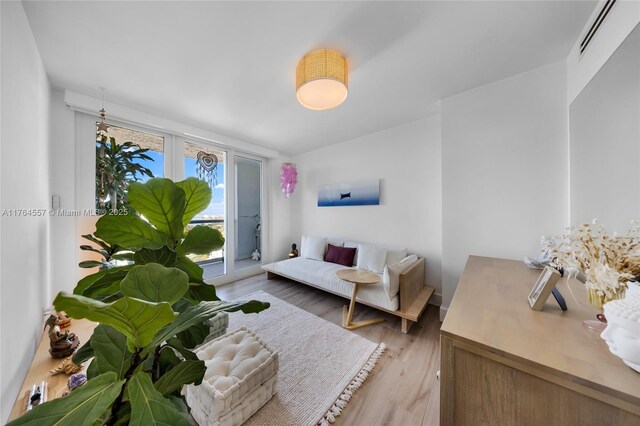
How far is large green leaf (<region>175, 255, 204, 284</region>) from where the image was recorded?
615mm

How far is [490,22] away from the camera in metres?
1.42

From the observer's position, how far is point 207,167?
11.1 ft

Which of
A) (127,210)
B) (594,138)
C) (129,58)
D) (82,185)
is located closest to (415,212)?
(594,138)

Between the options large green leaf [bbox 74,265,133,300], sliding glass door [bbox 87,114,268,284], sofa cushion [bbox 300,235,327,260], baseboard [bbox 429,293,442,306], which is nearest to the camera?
large green leaf [bbox 74,265,133,300]

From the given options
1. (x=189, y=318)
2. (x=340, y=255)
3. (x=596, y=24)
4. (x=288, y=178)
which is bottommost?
(x=340, y=255)

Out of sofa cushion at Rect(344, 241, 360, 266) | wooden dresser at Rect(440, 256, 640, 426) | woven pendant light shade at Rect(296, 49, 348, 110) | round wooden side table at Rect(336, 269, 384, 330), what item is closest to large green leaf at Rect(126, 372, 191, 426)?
wooden dresser at Rect(440, 256, 640, 426)

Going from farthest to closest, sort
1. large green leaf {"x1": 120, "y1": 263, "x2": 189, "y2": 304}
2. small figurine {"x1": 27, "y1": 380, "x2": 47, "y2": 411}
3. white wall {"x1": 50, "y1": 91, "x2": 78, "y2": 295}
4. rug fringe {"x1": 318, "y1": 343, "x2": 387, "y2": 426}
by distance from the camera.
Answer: white wall {"x1": 50, "y1": 91, "x2": 78, "y2": 295} → rug fringe {"x1": 318, "y1": 343, "x2": 387, "y2": 426} → small figurine {"x1": 27, "y1": 380, "x2": 47, "y2": 411} → large green leaf {"x1": 120, "y1": 263, "x2": 189, "y2": 304}

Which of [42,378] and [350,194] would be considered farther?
[350,194]

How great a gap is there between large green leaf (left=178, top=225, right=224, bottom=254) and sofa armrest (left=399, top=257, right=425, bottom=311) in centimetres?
203

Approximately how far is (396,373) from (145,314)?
6.21 feet

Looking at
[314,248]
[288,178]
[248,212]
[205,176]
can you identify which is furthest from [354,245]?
[205,176]

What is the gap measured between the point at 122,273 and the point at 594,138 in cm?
247

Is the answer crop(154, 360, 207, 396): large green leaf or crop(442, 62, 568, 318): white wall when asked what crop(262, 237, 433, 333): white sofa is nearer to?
crop(442, 62, 568, 318): white wall

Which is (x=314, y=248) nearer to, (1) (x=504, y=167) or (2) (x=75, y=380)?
(1) (x=504, y=167)
